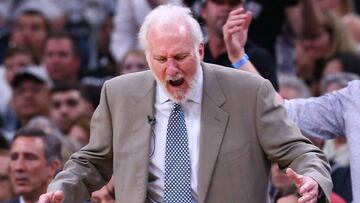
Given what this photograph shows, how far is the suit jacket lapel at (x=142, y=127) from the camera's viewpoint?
5957 millimetres

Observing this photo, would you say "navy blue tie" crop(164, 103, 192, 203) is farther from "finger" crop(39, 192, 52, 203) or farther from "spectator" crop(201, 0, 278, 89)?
"spectator" crop(201, 0, 278, 89)

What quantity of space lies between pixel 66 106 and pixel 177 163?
488cm

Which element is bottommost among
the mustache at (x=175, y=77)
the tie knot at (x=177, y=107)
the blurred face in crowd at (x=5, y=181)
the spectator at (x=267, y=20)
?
the blurred face in crowd at (x=5, y=181)

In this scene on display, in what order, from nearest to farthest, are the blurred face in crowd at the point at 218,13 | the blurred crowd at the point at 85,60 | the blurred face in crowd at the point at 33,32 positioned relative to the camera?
the blurred face in crowd at the point at 218,13 → the blurred crowd at the point at 85,60 → the blurred face in crowd at the point at 33,32

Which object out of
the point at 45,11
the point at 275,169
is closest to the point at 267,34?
the point at 275,169

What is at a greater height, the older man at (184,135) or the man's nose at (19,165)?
the older man at (184,135)

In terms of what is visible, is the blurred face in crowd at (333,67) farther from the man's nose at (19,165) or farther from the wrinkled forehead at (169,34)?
the wrinkled forehead at (169,34)

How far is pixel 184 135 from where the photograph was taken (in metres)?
5.99

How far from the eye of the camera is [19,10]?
12.1 metres

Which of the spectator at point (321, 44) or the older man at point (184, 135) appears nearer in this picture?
the older man at point (184, 135)

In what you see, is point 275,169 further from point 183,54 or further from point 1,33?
point 1,33

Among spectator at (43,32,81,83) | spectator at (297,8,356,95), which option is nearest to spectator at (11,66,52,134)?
spectator at (43,32,81,83)

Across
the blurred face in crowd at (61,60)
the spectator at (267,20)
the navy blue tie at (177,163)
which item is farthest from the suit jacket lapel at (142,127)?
the blurred face in crowd at (61,60)

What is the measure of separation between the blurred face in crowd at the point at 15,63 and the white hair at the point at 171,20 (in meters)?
5.54
